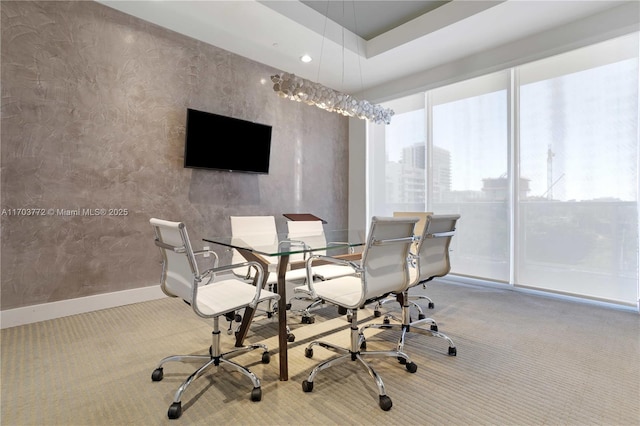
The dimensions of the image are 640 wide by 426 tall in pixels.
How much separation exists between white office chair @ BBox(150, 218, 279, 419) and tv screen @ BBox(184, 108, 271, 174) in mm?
2310

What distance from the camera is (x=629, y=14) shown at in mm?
3346

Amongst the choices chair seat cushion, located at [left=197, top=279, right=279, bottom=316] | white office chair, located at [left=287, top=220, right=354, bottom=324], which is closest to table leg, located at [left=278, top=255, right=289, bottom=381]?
chair seat cushion, located at [left=197, top=279, right=279, bottom=316]

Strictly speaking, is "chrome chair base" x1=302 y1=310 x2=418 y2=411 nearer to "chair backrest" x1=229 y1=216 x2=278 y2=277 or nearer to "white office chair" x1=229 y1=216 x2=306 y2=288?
"white office chair" x1=229 y1=216 x2=306 y2=288

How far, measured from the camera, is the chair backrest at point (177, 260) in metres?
1.68

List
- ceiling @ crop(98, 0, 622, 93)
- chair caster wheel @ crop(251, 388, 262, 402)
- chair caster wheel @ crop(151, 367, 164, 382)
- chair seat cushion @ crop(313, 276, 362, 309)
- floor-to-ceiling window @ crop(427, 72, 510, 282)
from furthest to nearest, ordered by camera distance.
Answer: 1. floor-to-ceiling window @ crop(427, 72, 510, 282)
2. ceiling @ crop(98, 0, 622, 93)
3. chair caster wheel @ crop(151, 367, 164, 382)
4. chair seat cushion @ crop(313, 276, 362, 309)
5. chair caster wheel @ crop(251, 388, 262, 402)

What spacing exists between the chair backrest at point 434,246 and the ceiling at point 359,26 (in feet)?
8.81

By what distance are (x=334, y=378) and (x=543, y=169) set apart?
12.5 ft

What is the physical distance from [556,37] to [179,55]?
4.63 meters

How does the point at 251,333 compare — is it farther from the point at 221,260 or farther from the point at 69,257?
the point at 69,257

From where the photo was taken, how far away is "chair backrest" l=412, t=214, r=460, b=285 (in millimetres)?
2285

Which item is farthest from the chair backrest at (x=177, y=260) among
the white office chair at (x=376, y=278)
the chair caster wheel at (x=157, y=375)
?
the white office chair at (x=376, y=278)

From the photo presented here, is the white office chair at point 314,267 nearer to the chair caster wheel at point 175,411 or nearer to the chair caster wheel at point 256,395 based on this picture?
the chair caster wheel at point 256,395

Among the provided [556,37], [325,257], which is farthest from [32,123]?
[556,37]

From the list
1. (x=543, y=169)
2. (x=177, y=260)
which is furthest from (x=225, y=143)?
(x=543, y=169)
